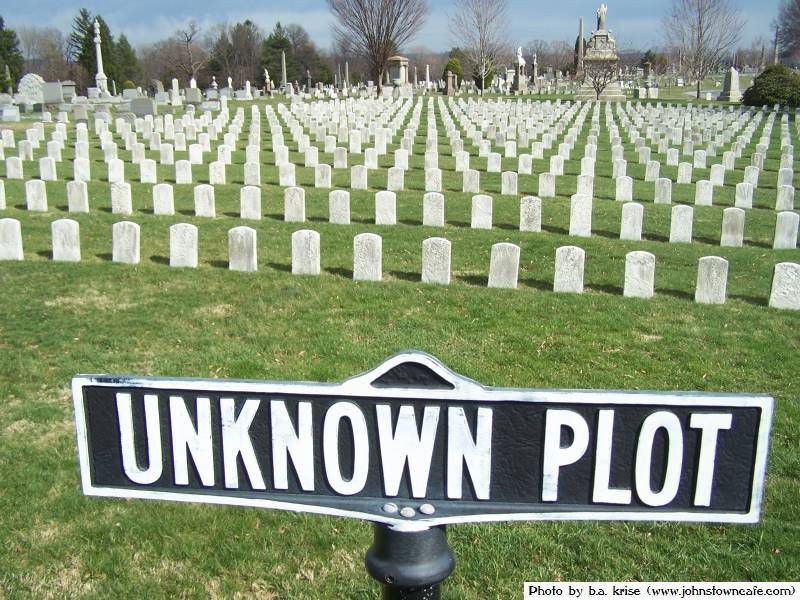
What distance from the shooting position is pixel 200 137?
73.5ft

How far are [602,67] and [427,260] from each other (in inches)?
1816

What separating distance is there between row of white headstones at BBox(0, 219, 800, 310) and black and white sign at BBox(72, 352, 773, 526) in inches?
310

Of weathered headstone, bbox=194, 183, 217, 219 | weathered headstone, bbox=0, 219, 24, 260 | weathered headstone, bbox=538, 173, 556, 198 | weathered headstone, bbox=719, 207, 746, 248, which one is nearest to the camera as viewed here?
weathered headstone, bbox=0, 219, 24, 260

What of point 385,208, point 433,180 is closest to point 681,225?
point 385,208

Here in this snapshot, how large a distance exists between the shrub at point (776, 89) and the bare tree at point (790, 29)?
1619 inches

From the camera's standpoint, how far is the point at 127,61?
214 feet

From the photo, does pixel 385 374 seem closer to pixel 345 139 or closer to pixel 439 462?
pixel 439 462

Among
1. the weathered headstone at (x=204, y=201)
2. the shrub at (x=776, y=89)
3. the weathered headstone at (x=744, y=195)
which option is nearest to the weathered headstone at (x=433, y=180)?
the weathered headstone at (x=204, y=201)

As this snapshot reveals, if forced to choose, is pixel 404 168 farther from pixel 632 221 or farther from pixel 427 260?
pixel 427 260

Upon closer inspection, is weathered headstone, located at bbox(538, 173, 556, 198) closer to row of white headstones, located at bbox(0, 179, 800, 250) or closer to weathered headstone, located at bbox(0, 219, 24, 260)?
row of white headstones, located at bbox(0, 179, 800, 250)

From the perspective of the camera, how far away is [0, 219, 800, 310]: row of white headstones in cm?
898

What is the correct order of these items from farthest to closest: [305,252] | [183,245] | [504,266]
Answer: [183,245]
[305,252]
[504,266]

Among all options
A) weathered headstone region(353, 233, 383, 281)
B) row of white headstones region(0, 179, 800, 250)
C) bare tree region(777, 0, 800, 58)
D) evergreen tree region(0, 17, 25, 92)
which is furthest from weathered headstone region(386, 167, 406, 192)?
bare tree region(777, 0, 800, 58)

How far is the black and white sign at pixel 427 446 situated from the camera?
1441 millimetres
